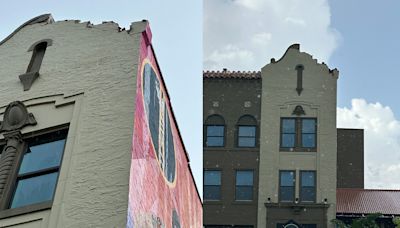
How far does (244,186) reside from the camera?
39.6 meters

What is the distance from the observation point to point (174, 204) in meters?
18.9

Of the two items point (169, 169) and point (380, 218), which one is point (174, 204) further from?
point (380, 218)

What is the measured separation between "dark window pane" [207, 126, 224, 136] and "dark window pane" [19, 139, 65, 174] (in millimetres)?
26877

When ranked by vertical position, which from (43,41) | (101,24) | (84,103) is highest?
(101,24)

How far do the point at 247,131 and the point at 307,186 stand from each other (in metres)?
4.74

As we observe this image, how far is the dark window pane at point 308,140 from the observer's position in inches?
1572

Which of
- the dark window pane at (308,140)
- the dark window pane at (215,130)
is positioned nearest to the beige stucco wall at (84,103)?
the dark window pane at (215,130)

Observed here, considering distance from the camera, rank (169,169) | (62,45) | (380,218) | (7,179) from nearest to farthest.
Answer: (7,179), (62,45), (169,169), (380,218)

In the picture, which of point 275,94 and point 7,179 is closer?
point 7,179

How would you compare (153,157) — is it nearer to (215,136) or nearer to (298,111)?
(215,136)

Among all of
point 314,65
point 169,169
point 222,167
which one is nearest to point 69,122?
point 169,169

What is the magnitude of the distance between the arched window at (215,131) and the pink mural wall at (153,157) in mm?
19293

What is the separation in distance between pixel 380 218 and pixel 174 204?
23.0 meters

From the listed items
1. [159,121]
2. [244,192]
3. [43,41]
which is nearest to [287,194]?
[244,192]
